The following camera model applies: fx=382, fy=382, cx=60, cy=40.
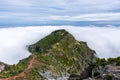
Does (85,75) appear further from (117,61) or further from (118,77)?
(118,77)

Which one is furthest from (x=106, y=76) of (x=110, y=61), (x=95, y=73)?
(x=110, y=61)

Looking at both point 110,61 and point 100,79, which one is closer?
point 100,79

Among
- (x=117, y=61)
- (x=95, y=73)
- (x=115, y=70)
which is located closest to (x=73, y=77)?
(x=95, y=73)

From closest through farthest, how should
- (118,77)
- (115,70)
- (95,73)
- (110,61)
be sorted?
(118,77)
(115,70)
(95,73)
(110,61)

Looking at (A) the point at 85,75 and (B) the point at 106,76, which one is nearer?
(B) the point at 106,76

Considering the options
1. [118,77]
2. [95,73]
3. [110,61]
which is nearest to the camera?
[118,77]

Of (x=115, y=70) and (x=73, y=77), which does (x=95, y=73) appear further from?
(x=115, y=70)

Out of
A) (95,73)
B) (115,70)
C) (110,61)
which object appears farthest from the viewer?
(110,61)
